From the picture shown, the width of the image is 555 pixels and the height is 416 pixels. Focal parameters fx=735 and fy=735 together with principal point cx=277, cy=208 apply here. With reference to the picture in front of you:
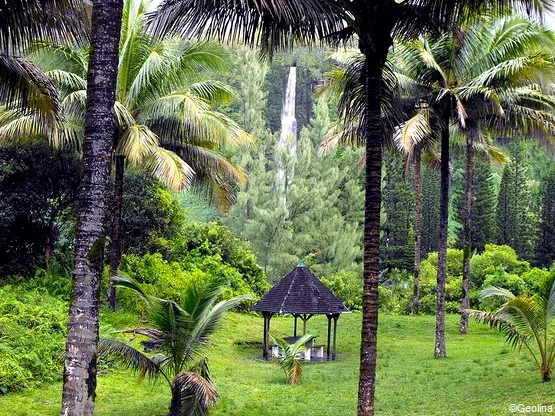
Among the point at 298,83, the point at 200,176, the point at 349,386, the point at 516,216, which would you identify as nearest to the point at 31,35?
the point at 349,386

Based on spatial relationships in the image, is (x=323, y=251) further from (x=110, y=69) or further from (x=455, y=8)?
(x=110, y=69)

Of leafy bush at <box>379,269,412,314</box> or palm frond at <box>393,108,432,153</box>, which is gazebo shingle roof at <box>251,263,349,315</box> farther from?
leafy bush at <box>379,269,412,314</box>

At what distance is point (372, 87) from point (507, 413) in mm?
5008

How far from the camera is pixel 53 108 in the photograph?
1196 cm

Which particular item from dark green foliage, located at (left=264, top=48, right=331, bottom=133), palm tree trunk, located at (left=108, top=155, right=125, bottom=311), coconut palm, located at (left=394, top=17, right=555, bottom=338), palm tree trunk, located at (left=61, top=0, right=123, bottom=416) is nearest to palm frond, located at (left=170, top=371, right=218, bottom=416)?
palm tree trunk, located at (left=61, top=0, right=123, bottom=416)

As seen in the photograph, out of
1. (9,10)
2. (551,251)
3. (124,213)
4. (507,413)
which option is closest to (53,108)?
(9,10)

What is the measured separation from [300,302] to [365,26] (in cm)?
1159

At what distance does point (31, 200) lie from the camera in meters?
19.5

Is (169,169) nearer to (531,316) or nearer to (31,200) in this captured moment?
(31,200)

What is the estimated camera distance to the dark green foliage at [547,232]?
140ft

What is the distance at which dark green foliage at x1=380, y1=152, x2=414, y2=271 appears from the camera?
4206 centimetres

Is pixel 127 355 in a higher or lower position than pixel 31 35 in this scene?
lower

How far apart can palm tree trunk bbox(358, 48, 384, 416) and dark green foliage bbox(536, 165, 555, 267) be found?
36676 mm

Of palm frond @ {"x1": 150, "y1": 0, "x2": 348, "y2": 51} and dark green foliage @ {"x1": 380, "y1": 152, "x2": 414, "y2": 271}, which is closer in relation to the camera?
palm frond @ {"x1": 150, "y1": 0, "x2": 348, "y2": 51}
